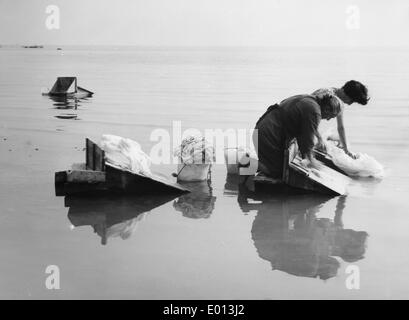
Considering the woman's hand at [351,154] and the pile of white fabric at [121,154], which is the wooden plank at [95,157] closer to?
the pile of white fabric at [121,154]

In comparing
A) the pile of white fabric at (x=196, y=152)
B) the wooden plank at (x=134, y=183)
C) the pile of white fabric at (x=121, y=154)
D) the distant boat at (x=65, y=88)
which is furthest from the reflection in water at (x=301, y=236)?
the distant boat at (x=65, y=88)

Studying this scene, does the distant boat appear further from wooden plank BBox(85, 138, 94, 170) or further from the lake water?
wooden plank BBox(85, 138, 94, 170)

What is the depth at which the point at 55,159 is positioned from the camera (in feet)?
26.8

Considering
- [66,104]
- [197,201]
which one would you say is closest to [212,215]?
[197,201]

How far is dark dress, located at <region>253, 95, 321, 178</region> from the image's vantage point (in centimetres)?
632

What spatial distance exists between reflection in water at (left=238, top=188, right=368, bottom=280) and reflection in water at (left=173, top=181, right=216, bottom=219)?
34cm

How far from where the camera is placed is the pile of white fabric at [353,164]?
7.27 m

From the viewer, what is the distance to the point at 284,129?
258 inches

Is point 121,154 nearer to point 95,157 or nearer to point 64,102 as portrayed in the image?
point 95,157

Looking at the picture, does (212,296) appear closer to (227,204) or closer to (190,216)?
(190,216)

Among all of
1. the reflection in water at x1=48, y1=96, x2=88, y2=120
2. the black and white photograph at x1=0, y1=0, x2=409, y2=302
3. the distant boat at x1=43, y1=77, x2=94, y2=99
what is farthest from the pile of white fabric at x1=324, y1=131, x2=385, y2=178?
the distant boat at x1=43, y1=77, x2=94, y2=99

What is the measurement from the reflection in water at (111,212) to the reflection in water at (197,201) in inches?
6.7

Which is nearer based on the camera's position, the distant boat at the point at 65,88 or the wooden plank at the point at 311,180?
the wooden plank at the point at 311,180
